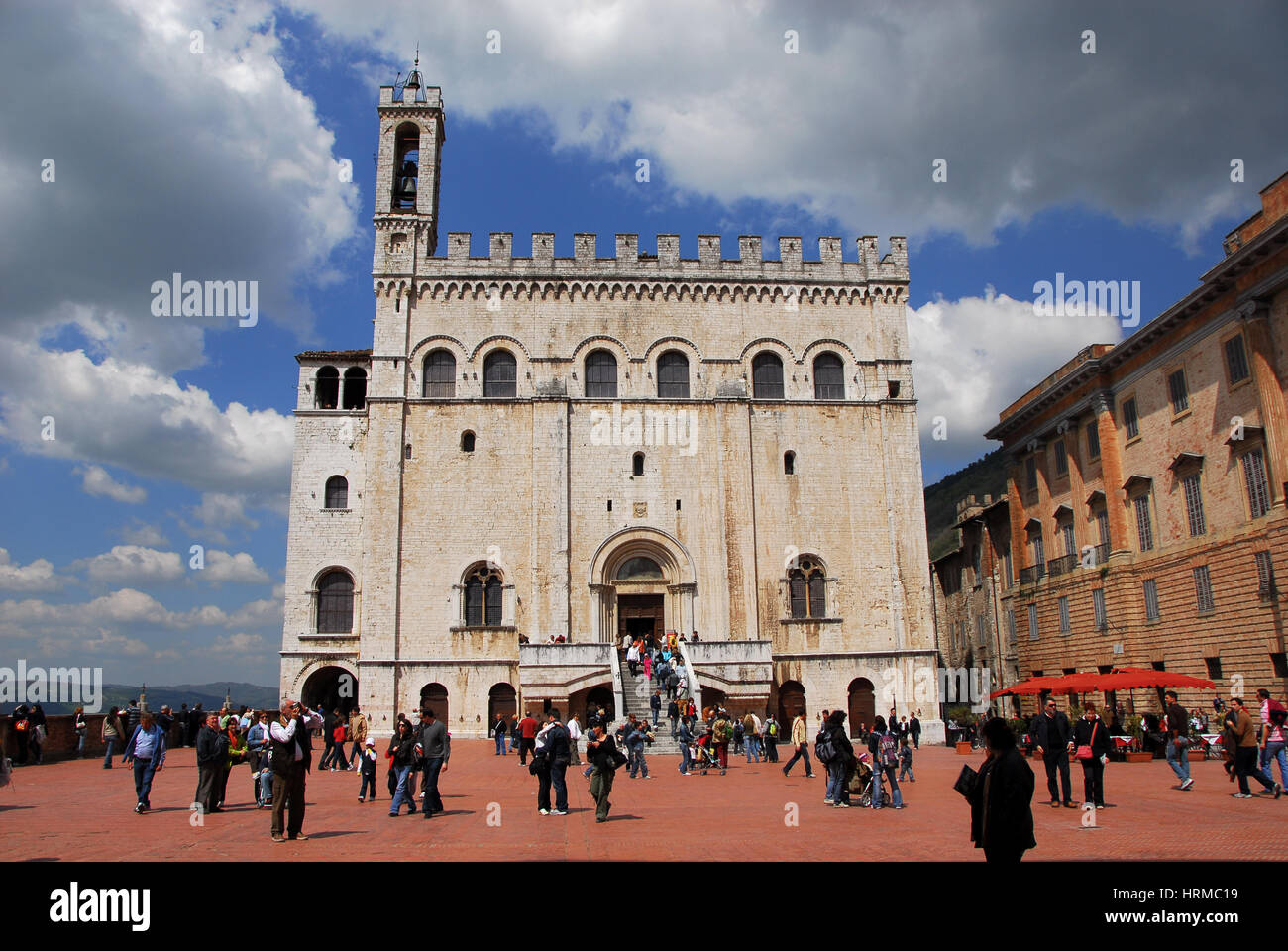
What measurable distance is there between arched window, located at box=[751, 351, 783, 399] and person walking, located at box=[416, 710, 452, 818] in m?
25.3

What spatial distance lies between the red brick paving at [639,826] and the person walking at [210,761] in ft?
1.33

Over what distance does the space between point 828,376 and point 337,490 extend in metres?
20.4

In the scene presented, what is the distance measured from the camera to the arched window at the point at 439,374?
36812mm

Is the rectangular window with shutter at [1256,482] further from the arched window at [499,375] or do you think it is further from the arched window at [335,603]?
the arched window at [335,603]

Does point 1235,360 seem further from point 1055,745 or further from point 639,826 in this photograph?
point 639,826

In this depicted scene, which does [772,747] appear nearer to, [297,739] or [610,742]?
[610,742]

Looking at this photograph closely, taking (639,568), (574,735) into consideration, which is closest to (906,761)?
(574,735)

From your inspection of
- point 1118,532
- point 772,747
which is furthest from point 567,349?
point 1118,532

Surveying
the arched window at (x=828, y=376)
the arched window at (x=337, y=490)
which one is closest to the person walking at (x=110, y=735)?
the arched window at (x=337, y=490)

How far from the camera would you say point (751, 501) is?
35719 mm

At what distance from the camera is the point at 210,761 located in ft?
47.1

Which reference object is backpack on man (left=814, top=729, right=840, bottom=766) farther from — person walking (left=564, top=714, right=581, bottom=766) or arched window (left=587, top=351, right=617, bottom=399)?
arched window (left=587, top=351, right=617, bottom=399)

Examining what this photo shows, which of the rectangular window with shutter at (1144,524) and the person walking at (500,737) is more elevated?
the rectangular window with shutter at (1144,524)
